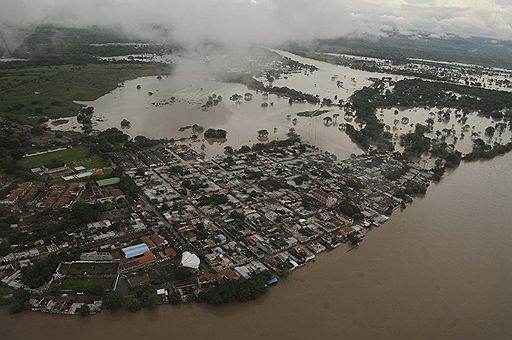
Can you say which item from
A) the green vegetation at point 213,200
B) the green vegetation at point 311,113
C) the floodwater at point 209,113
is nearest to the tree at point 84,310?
the green vegetation at point 213,200

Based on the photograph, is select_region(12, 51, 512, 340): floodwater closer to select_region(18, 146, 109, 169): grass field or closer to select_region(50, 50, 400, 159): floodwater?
select_region(50, 50, 400, 159): floodwater

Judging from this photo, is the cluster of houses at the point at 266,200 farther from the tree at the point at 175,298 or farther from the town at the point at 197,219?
the tree at the point at 175,298

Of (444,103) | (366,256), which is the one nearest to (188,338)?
(366,256)

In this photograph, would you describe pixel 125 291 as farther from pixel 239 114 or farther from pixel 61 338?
pixel 239 114

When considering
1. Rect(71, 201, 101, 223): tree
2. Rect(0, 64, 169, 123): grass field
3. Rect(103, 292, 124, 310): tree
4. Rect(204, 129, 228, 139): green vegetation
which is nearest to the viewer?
Rect(103, 292, 124, 310): tree

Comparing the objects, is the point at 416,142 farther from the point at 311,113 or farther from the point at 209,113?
the point at 209,113

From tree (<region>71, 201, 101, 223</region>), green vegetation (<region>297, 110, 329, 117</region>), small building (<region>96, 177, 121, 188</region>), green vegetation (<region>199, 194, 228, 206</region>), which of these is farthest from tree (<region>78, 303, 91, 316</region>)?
green vegetation (<region>297, 110, 329, 117</region>)

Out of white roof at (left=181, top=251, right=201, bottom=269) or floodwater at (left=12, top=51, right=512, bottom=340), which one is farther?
white roof at (left=181, top=251, right=201, bottom=269)
